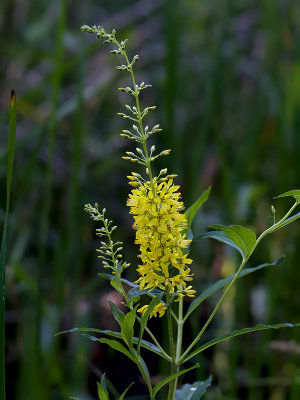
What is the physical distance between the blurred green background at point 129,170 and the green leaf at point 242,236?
0.81 meters

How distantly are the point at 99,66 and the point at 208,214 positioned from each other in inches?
56.5

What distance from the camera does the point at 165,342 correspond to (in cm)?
215

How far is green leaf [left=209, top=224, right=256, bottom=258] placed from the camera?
842 millimetres

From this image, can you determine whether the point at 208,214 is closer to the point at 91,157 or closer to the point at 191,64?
the point at 91,157

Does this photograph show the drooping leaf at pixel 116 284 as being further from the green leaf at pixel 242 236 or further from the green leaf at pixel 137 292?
the green leaf at pixel 242 236

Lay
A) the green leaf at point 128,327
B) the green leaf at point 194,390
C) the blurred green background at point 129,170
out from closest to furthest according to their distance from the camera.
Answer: the green leaf at point 128,327 < the green leaf at point 194,390 < the blurred green background at point 129,170

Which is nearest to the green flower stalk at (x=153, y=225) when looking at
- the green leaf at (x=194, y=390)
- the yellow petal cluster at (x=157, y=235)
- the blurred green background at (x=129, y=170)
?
the yellow petal cluster at (x=157, y=235)

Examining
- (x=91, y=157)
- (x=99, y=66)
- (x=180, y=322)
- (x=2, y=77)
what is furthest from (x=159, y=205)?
(x=99, y=66)

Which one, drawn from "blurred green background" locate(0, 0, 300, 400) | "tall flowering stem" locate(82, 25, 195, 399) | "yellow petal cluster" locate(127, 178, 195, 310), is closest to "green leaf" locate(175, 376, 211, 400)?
"tall flowering stem" locate(82, 25, 195, 399)

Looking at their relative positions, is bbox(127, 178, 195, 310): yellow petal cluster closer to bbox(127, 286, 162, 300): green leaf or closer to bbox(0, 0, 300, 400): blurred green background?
bbox(127, 286, 162, 300): green leaf

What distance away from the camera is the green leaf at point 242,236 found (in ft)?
2.76

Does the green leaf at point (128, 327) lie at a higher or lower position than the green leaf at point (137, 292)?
→ lower

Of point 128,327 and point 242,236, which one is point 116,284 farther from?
point 242,236

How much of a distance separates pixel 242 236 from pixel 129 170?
8.61ft
